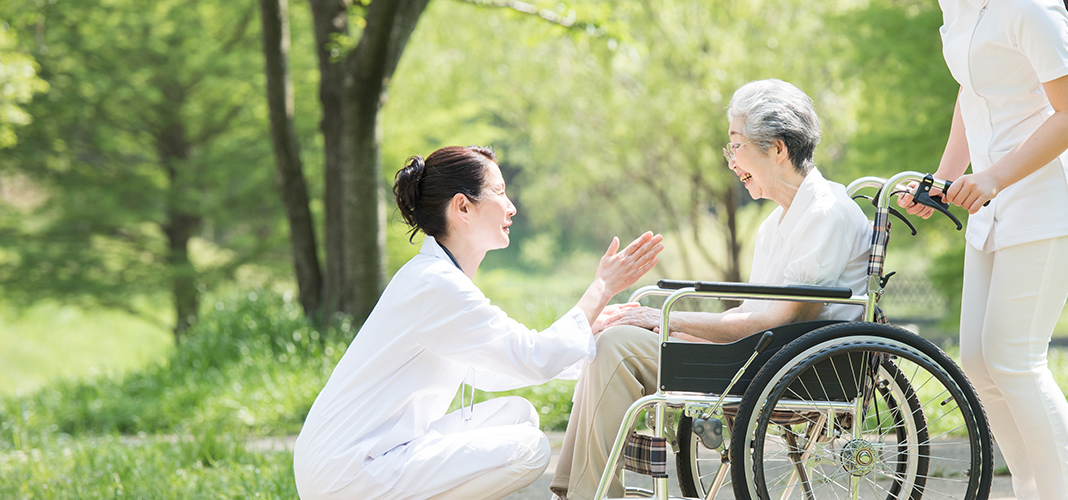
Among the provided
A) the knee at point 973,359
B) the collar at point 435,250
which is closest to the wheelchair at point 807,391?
the knee at point 973,359

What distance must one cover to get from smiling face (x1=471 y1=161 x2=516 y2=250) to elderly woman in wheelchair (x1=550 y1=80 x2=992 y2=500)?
1.24 feet

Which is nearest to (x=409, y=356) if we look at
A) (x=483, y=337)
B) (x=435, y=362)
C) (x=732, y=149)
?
(x=435, y=362)

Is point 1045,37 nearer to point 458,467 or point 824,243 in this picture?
point 824,243

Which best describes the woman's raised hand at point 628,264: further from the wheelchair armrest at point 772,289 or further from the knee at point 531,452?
the knee at point 531,452

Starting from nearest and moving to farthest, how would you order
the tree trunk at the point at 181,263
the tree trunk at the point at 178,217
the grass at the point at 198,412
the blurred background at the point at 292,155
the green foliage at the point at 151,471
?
the green foliage at the point at 151,471 < the grass at the point at 198,412 < the blurred background at the point at 292,155 < the tree trunk at the point at 178,217 < the tree trunk at the point at 181,263

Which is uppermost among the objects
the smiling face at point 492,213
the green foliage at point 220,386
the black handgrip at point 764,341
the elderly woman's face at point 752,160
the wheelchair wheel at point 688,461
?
the elderly woman's face at point 752,160

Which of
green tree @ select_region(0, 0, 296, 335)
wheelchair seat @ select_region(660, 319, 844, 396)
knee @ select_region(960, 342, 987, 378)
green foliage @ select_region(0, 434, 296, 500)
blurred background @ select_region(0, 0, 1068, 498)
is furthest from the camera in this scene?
green tree @ select_region(0, 0, 296, 335)

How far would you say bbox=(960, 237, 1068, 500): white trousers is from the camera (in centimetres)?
216

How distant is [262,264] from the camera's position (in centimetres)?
1084

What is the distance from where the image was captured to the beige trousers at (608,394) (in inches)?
85.8

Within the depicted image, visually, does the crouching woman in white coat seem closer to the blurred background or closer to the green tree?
the blurred background

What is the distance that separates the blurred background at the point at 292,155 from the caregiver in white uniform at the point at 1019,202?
2.33m

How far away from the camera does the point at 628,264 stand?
2193mm

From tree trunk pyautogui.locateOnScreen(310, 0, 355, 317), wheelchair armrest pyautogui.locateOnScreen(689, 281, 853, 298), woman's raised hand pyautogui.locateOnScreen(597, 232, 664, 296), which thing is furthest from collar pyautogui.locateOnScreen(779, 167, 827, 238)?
tree trunk pyautogui.locateOnScreen(310, 0, 355, 317)
